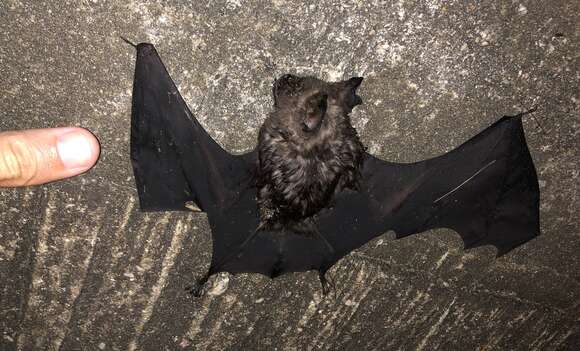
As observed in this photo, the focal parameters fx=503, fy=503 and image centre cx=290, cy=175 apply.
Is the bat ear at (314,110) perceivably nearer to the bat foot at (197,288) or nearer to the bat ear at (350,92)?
the bat ear at (350,92)

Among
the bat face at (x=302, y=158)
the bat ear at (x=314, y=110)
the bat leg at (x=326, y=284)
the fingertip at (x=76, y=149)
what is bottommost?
the bat leg at (x=326, y=284)

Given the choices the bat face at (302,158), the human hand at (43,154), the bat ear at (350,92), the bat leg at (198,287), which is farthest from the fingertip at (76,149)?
the bat ear at (350,92)

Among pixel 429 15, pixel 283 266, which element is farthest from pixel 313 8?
pixel 283 266

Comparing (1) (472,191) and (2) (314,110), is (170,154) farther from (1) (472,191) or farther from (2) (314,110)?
(1) (472,191)

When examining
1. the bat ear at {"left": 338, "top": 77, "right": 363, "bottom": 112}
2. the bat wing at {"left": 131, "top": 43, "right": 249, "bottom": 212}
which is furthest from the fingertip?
the bat ear at {"left": 338, "top": 77, "right": 363, "bottom": 112}

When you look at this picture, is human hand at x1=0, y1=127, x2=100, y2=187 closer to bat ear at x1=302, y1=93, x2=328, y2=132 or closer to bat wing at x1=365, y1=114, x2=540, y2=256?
bat ear at x1=302, y1=93, x2=328, y2=132

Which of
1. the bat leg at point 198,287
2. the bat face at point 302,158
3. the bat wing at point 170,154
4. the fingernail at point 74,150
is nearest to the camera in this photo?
the fingernail at point 74,150
